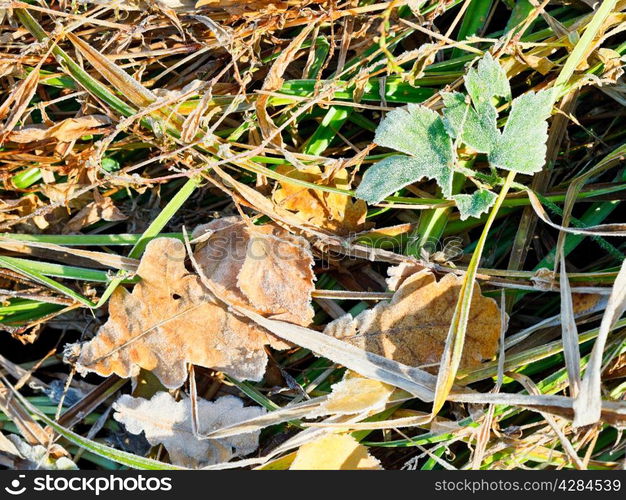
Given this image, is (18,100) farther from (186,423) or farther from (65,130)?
(186,423)

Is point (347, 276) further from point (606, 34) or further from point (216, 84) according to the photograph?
point (606, 34)

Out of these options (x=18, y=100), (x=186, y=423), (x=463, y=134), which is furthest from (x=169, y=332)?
(x=463, y=134)

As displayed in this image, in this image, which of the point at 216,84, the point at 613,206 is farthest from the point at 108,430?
the point at 613,206

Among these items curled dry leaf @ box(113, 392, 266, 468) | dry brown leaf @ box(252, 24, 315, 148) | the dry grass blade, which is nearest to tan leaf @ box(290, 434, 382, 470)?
curled dry leaf @ box(113, 392, 266, 468)

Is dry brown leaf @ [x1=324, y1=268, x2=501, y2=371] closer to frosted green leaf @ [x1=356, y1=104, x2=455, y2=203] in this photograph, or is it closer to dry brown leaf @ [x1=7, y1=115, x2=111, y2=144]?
frosted green leaf @ [x1=356, y1=104, x2=455, y2=203]

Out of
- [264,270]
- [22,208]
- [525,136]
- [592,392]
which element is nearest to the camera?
[592,392]
